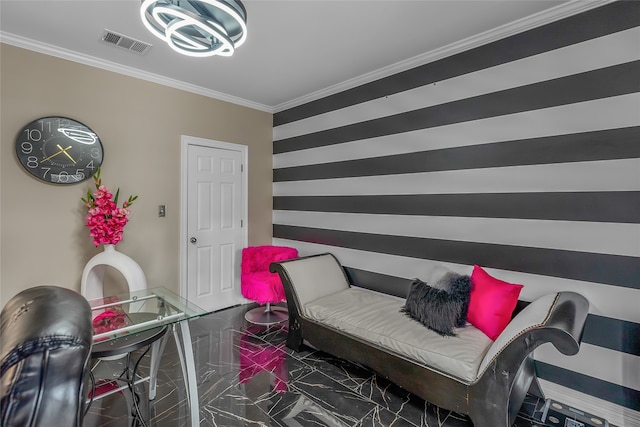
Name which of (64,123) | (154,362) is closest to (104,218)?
(64,123)

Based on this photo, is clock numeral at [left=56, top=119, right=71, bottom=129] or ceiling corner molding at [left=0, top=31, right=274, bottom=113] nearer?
ceiling corner molding at [left=0, top=31, right=274, bottom=113]

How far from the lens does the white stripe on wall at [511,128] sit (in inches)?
71.5

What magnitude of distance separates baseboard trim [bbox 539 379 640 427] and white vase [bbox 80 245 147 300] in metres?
3.31

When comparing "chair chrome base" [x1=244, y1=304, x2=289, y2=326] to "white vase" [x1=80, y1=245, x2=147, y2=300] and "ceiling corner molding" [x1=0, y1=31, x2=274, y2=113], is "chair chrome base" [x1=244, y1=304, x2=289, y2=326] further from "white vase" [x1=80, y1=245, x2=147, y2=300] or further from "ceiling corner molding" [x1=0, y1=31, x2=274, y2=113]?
"ceiling corner molding" [x1=0, y1=31, x2=274, y2=113]

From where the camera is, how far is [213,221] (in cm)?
363

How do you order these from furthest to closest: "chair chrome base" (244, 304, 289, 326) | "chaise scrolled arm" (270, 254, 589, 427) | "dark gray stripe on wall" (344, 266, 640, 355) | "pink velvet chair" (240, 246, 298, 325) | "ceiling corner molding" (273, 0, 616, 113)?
"chair chrome base" (244, 304, 289, 326)
"pink velvet chair" (240, 246, 298, 325)
"ceiling corner molding" (273, 0, 616, 113)
"dark gray stripe on wall" (344, 266, 640, 355)
"chaise scrolled arm" (270, 254, 589, 427)

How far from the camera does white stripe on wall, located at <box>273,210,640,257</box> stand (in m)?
1.82

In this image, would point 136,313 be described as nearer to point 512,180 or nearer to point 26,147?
point 26,147

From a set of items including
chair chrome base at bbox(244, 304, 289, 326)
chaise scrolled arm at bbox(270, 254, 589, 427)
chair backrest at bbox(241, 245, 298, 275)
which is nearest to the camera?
chaise scrolled arm at bbox(270, 254, 589, 427)

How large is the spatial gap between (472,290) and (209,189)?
3.02 m

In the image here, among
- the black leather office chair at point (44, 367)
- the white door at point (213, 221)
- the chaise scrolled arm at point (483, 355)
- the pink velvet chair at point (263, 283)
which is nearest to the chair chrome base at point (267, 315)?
the pink velvet chair at point (263, 283)

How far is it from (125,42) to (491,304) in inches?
140

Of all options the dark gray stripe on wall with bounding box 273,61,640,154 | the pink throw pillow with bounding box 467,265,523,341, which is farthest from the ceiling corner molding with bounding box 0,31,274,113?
→ the pink throw pillow with bounding box 467,265,523,341

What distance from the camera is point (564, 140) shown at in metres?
1.99
